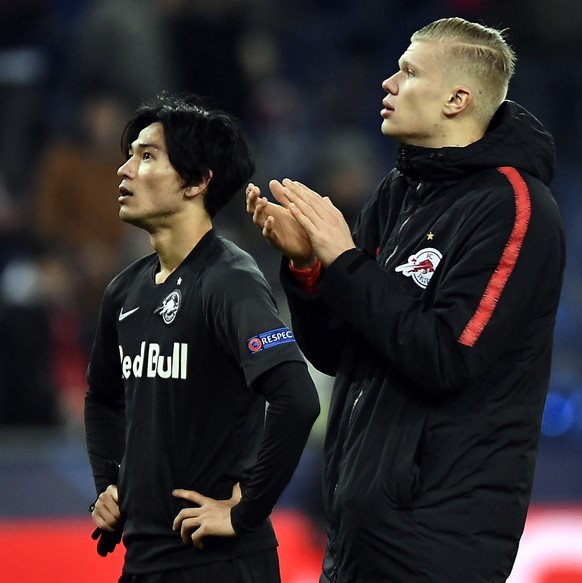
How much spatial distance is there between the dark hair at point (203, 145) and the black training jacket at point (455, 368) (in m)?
0.73

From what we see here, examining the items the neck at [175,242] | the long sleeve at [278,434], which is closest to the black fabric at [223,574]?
the long sleeve at [278,434]

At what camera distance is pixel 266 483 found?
3.11m

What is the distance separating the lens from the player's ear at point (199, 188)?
3373mm

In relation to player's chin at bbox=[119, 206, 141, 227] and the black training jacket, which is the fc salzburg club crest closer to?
the black training jacket

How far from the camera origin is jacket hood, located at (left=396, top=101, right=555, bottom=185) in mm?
2803

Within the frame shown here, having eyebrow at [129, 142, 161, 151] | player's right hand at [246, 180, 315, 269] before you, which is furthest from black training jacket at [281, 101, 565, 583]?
eyebrow at [129, 142, 161, 151]

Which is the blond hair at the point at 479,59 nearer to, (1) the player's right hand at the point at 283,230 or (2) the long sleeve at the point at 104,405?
(1) the player's right hand at the point at 283,230

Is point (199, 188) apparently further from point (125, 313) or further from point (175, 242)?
point (125, 313)

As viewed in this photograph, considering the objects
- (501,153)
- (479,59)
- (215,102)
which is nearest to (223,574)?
(501,153)

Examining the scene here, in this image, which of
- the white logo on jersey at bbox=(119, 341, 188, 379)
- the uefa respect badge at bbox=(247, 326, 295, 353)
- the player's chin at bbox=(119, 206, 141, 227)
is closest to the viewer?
the uefa respect badge at bbox=(247, 326, 295, 353)

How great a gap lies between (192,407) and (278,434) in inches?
9.3

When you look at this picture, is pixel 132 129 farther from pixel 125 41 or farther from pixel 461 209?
pixel 125 41

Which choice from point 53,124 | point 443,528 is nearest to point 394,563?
point 443,528

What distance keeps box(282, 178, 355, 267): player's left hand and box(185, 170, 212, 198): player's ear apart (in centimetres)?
58
